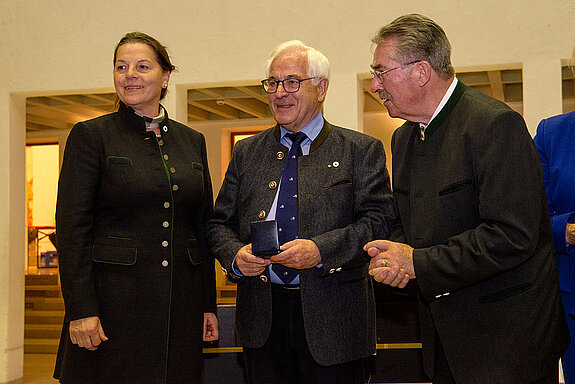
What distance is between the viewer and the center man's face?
2.40 meters

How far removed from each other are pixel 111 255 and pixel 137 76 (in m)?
0.69

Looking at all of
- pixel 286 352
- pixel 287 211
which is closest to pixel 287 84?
pixel 287 211

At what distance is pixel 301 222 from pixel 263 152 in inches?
14.8

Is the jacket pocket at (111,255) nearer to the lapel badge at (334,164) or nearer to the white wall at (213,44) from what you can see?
the lapel badge at (334,164)

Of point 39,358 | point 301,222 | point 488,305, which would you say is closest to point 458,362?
point 488,305

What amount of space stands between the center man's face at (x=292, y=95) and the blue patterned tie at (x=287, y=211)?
0.48 ft

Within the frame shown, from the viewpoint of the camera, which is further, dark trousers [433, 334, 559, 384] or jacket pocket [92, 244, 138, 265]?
jacket pocket [92, 244, 138, 265]

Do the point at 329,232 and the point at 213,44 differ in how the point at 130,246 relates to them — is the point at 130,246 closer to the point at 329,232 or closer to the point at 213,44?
the point at 329,232

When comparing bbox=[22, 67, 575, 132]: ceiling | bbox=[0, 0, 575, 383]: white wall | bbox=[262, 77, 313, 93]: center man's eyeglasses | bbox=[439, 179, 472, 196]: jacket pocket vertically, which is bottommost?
bbox=[439, 179, 472, 196]: jacket pocket

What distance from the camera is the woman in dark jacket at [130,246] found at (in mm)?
2234

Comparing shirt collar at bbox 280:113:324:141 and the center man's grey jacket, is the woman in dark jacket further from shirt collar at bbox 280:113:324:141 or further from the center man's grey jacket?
shirt collar at bbox 280:113:324:141

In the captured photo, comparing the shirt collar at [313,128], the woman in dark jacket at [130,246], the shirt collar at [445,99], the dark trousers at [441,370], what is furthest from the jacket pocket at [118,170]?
the dark trousers at [441,370]

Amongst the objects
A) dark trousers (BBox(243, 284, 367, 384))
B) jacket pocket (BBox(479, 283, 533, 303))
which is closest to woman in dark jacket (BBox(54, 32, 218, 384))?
dark trousers (BBox(243, 284, 367, 384))

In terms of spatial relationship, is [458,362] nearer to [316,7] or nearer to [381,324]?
[381,324]
